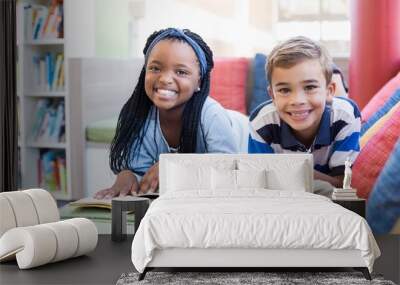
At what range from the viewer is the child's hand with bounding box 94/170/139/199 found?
267 inches

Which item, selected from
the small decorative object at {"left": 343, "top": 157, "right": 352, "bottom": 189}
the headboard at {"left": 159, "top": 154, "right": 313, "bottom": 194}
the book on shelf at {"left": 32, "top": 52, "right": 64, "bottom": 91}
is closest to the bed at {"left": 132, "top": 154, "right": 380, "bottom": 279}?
the headboard at {"left": 159, "top": 154, "right": 313, "bottom": 194}

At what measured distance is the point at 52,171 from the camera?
696 centimetres

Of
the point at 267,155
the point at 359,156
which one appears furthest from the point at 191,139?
the point at 359,156

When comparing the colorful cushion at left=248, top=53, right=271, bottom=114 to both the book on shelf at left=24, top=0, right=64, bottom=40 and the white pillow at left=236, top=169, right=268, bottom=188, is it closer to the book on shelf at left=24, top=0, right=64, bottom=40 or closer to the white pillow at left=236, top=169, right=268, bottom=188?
the white pillow at left=236, top=169, right=268, bottom=188

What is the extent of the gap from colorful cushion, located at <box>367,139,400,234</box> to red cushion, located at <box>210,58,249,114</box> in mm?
1253

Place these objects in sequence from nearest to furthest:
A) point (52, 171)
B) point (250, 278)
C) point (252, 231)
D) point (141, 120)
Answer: point (252, 231)
point (250, 278)
point (141, 120)
point (52, 171)

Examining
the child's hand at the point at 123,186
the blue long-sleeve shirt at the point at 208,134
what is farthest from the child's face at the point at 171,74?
the child's hand at the point at 123,186

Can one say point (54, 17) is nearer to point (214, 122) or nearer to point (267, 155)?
point (214, 122)

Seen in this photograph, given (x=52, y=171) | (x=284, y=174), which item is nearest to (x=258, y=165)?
(x=284, y=174)

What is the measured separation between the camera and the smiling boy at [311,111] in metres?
6.51

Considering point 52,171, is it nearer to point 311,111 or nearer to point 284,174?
point 284,174

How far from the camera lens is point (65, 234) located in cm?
527

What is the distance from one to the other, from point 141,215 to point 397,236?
208 centimetres

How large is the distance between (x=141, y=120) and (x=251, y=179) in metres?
1.27
